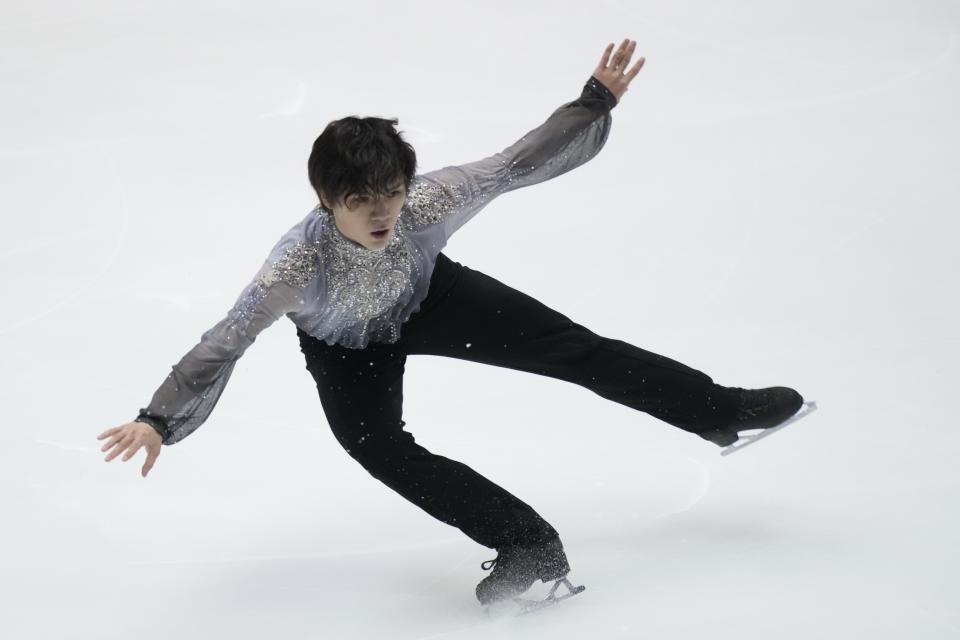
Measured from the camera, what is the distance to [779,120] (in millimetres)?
5691

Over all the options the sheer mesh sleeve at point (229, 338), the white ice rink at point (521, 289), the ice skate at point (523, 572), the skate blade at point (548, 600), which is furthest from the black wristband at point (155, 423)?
the skate blade at point (548, 600)

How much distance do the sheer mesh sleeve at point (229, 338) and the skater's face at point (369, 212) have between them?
0.32ft

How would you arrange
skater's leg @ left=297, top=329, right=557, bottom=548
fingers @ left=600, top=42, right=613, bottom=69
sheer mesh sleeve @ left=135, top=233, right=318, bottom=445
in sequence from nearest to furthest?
sheer mesh sleeve @ left=135, top=233, right=318, bottom=445
skater's leg @ left=297, top=329, right=557, bottom=548
fingers @ left=600, top=42, right=613, bottom=69

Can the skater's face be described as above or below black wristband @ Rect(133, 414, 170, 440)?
above

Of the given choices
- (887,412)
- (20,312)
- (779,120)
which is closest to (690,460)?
(887,412)

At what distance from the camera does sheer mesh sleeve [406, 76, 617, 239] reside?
253cm

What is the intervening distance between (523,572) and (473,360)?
464mm

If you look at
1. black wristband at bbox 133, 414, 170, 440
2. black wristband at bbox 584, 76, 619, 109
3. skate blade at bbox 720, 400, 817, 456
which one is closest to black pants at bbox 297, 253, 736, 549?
skate blade at bbox 720, 400, 817, 456

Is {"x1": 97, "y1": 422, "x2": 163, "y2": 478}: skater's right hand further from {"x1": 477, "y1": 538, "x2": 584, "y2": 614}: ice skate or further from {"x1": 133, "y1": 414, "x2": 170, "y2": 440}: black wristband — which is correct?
{"x1": 477, "y1": 538, "x2": 584, "y2": 614}: ice skate

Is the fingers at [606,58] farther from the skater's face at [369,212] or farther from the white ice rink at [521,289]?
the white ice rink at [521,289]

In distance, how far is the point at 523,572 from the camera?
2.56 m

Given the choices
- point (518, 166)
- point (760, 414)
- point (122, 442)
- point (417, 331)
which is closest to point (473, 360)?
point (417, 331)

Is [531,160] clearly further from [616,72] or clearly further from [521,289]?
[521,289]

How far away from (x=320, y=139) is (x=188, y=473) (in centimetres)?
141
